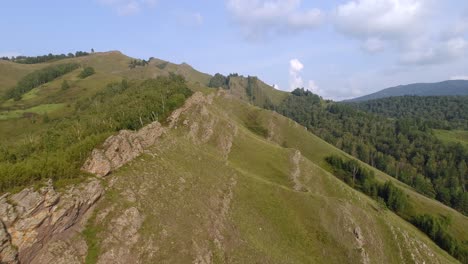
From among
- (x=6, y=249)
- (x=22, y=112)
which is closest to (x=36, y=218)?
(x=6, y=249)

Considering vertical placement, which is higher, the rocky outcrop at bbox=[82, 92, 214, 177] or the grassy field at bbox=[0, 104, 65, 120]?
the rocky outcrop at bbox=[82, 92, 214, 177]

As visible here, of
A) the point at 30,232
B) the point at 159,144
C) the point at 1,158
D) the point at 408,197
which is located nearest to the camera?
the point at 30,232

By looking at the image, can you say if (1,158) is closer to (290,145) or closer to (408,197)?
(290,145)

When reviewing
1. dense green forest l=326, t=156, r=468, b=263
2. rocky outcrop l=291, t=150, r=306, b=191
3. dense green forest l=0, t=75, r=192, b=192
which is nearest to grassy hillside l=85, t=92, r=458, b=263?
rocky outcrop l=291, t=150, r=306, b=191

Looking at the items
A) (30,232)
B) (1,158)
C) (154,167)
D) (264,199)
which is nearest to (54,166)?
(30,232)

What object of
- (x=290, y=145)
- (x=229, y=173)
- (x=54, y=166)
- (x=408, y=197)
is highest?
(x=54, y=166)

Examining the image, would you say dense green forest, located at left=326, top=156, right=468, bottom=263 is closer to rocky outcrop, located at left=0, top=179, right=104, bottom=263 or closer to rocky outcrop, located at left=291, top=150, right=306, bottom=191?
rocky outcrop, located at left=291, top=150, right=306, bottom=191
